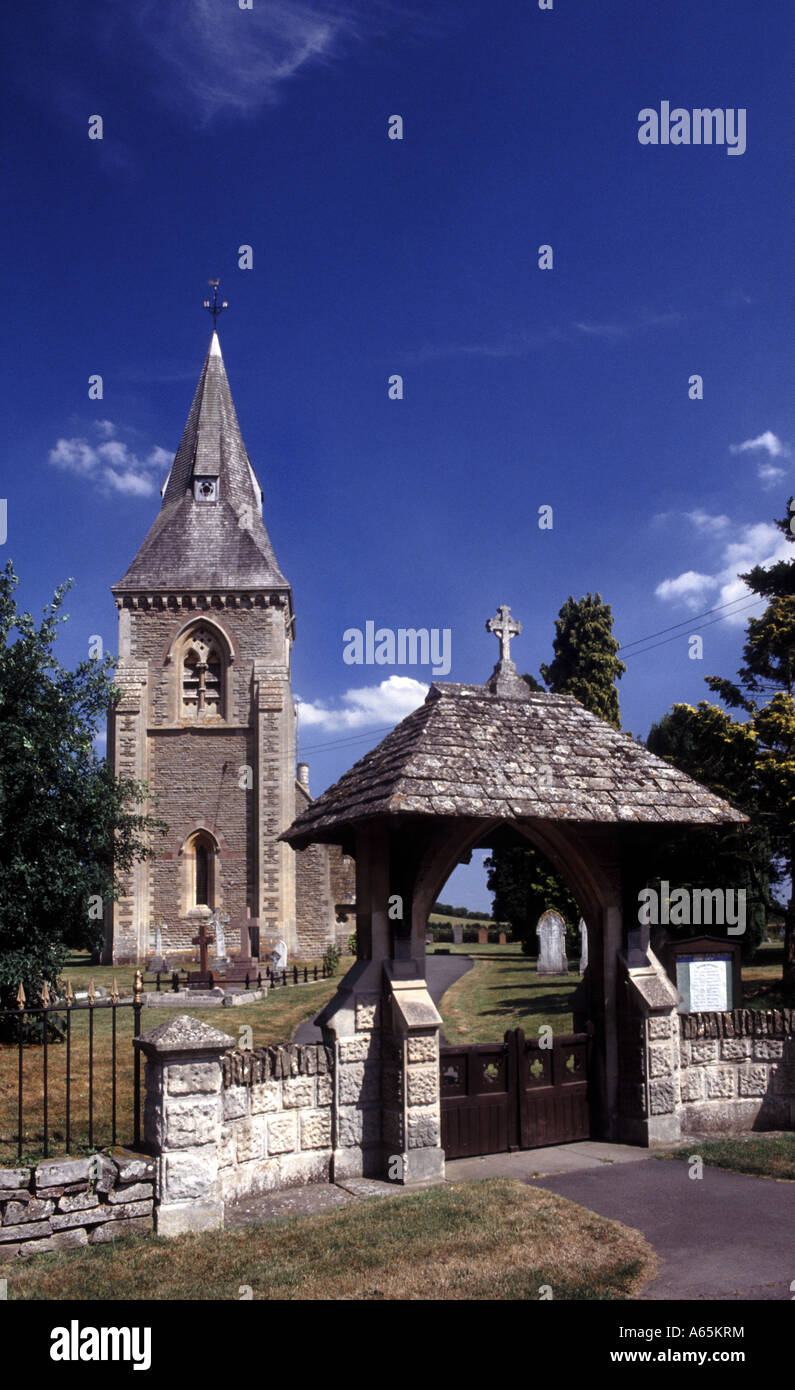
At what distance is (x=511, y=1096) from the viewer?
9.09m

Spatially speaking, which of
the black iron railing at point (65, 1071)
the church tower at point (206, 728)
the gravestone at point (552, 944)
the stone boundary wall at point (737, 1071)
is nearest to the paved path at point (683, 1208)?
the stone boundary wall at point (737, 1071)

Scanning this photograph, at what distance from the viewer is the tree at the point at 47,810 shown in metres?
14.5

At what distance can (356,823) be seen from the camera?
28.9ft

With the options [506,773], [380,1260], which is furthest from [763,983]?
[380,1260]

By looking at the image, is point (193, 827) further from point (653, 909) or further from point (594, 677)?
point (653, 909)

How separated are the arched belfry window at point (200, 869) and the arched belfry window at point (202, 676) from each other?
4468 mm

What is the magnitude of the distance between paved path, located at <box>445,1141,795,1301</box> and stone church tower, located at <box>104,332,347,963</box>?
2422cm

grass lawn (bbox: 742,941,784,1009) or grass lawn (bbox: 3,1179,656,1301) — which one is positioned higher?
grass lawn (bbox: 3,1179,656,1301)

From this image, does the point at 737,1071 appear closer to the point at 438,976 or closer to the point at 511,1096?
the point at 511,1096

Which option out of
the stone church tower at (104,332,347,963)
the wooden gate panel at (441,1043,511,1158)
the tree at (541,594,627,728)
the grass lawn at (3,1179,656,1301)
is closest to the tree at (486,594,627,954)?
the tree at (541,594,627,728)

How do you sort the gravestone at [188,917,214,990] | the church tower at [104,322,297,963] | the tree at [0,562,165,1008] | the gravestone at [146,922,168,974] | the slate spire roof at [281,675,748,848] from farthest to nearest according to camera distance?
the church tower at [104,322,297,963], the gravestone at [146,922,168,974], the gravestone at [188,917,214,990], the tree at [0,562,165,1008], the slate spire roof at [281,675,748,848]

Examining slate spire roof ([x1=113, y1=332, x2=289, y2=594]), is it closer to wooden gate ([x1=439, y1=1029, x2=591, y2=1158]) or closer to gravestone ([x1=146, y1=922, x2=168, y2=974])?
gravestone ([x1=146, y1=922, x2=168, y2=974])

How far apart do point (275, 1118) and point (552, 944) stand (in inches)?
704

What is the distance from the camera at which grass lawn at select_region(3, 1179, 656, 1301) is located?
19.0ft
